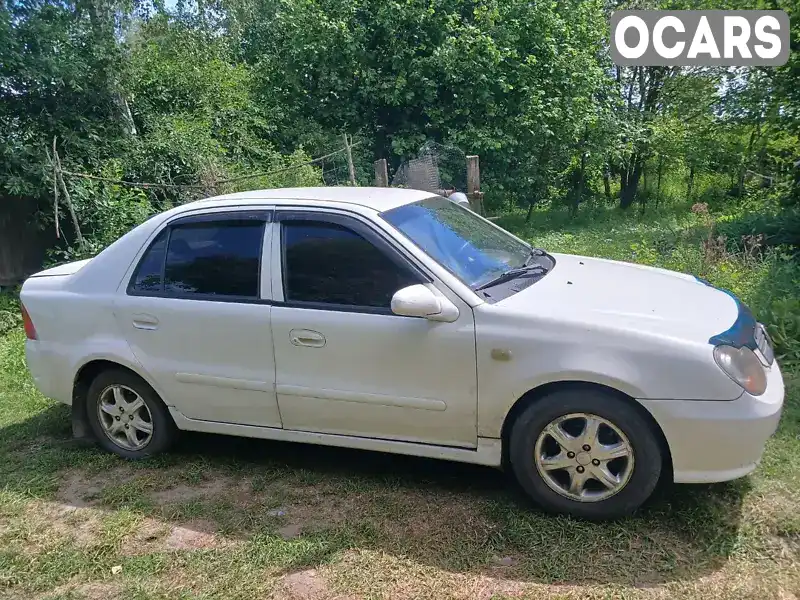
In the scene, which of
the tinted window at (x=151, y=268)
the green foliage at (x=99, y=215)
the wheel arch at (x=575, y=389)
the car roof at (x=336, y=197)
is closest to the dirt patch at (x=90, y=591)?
the tinted window at (x=151, y=268)

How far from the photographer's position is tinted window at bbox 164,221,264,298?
3916mm

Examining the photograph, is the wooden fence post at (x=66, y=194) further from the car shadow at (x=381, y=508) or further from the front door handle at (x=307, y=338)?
the front door handle at (x=307, y=338)

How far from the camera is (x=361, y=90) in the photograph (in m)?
14.2

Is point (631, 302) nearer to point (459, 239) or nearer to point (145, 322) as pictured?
point (459, 239)

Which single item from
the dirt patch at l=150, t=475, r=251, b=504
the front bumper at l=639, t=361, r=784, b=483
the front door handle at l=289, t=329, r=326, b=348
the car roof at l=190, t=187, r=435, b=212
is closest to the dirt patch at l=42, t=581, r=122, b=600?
the dirt patch at l=150, t=475, r=251, b=504

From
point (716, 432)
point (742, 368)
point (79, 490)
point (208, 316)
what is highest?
point (208, 316)

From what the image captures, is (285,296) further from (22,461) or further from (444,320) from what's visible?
(22,461)

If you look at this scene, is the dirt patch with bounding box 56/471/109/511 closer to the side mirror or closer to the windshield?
the side mirror

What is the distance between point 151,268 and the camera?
4211 millimetres

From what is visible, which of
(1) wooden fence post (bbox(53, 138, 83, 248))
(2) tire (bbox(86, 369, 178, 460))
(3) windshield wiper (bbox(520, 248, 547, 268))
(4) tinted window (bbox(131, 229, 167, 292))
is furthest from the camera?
(1) wooden fence post (bbox(53, 138, 83, 248))

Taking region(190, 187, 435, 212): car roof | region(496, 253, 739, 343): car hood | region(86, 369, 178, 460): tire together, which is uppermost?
region(190, 187, 435, 212): car roof

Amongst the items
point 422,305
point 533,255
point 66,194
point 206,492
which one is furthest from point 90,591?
point 66,194

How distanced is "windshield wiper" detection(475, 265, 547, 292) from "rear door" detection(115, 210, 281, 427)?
4.07 ft

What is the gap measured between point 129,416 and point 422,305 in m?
2.32
